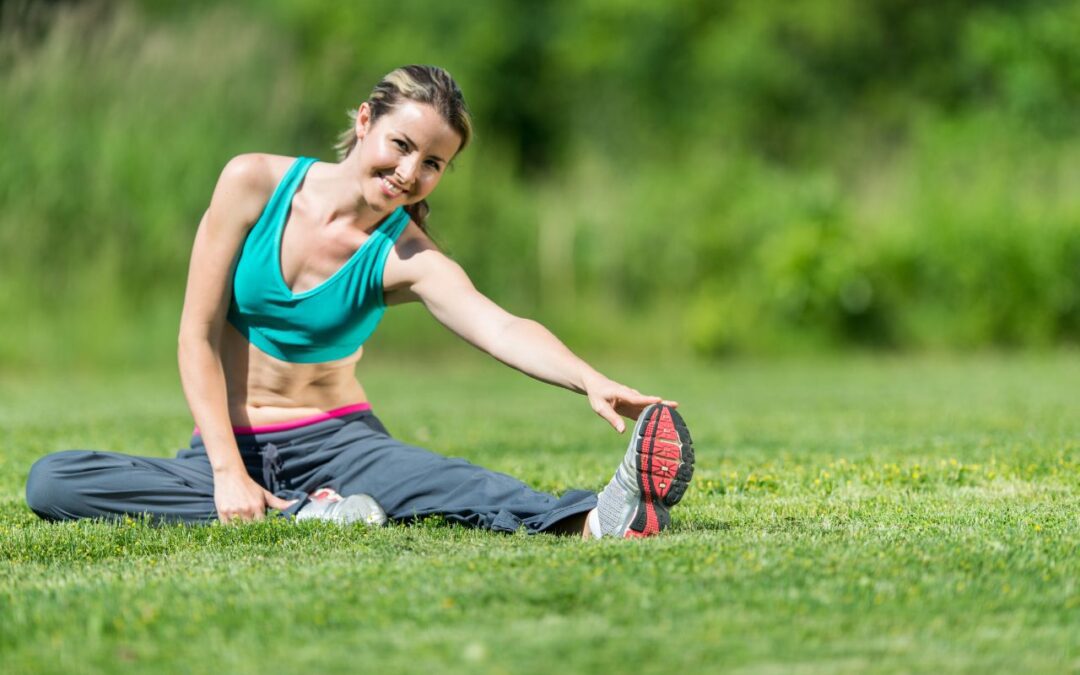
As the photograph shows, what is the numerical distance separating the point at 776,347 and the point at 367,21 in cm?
1323

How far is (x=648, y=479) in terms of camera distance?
430 centimetres

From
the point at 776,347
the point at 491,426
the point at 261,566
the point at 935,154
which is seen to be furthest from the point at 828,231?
the point at 261,566

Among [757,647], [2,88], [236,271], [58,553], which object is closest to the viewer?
[757,647]

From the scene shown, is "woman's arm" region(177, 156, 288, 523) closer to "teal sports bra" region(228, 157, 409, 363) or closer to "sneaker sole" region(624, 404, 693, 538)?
"teal sports bra" region(228, 157, 409, 363)

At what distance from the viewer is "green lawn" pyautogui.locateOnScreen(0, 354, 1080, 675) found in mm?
3076

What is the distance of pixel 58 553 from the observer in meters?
4.41

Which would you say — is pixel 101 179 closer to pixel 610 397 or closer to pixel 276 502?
pixel 276 502

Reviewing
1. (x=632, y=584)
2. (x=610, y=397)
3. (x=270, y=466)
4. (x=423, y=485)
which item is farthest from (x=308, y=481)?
(x=632, y=584)

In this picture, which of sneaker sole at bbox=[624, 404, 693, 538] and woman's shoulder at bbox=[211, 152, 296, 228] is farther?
woman's shoulder at bbox=[211, 152, 296, 228]

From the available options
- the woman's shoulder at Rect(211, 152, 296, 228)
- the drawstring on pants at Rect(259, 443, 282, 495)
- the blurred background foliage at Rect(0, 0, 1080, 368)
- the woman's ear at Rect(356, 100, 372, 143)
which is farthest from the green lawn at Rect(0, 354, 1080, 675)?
the blurred background foliage at Rect(0, 0, 1080, 368)

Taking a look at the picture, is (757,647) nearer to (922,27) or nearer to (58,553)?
(58,553)

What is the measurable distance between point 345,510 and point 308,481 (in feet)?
1.26

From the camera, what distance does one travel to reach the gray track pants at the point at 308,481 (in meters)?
4.79

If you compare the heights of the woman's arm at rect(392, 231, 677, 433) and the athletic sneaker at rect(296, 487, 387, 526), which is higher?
the woman's arm at rect(392, 231, 677, 433)
